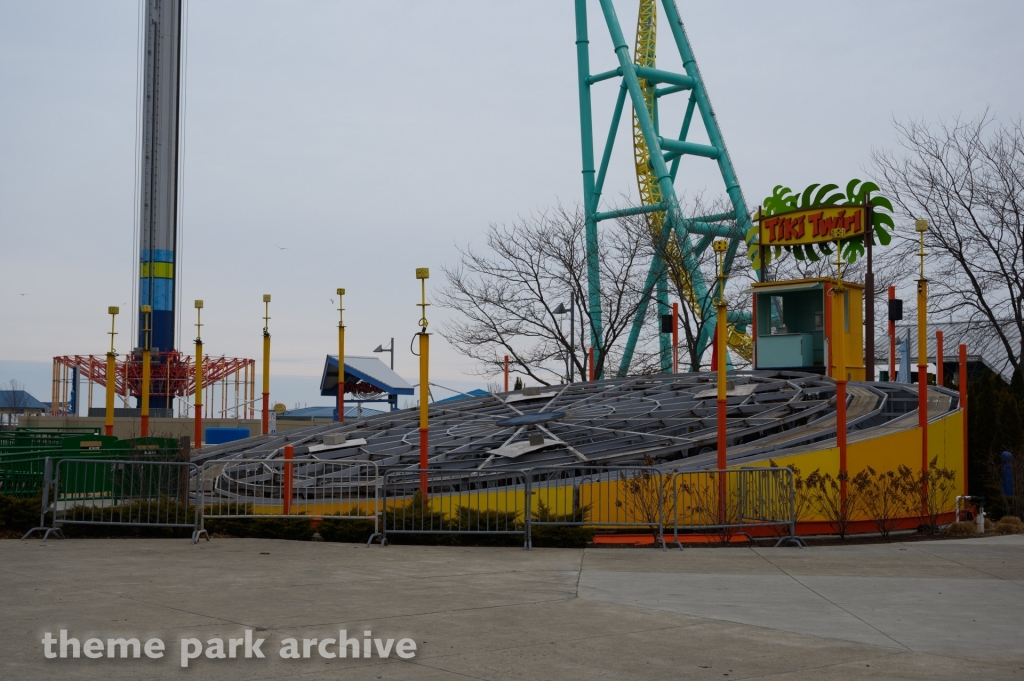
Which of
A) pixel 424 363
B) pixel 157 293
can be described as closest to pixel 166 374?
pixel 157 293

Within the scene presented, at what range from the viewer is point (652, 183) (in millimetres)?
47938

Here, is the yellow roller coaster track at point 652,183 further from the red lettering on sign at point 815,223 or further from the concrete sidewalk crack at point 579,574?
the concrete sidewalk crack at point 579,574

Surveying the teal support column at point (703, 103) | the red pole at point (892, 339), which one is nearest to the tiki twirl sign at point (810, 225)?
the red pole at point (892, 339)

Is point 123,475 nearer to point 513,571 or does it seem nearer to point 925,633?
point 513,571

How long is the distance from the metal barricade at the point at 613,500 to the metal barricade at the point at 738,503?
36 cm

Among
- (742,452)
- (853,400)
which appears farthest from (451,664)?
(853,400)

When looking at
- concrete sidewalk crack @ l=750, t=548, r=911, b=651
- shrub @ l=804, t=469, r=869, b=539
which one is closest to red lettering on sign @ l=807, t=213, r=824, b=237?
shrub @ l=804, t=469, r=869, b=539

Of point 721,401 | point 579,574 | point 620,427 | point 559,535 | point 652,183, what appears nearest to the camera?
point 579,574

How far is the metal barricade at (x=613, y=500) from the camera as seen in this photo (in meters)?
15.0

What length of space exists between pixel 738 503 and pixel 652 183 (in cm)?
3362

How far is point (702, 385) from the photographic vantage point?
27438 mm

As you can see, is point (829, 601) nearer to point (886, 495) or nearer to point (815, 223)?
point (886, 495)

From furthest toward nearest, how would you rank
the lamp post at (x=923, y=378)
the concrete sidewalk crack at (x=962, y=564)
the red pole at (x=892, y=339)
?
the red pole at (x=892, y=339) < the lamp post at (x=923, y=378) < the concrete sidewalk crack at (x=962, y=564)

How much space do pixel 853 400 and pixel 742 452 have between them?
5766 mm
